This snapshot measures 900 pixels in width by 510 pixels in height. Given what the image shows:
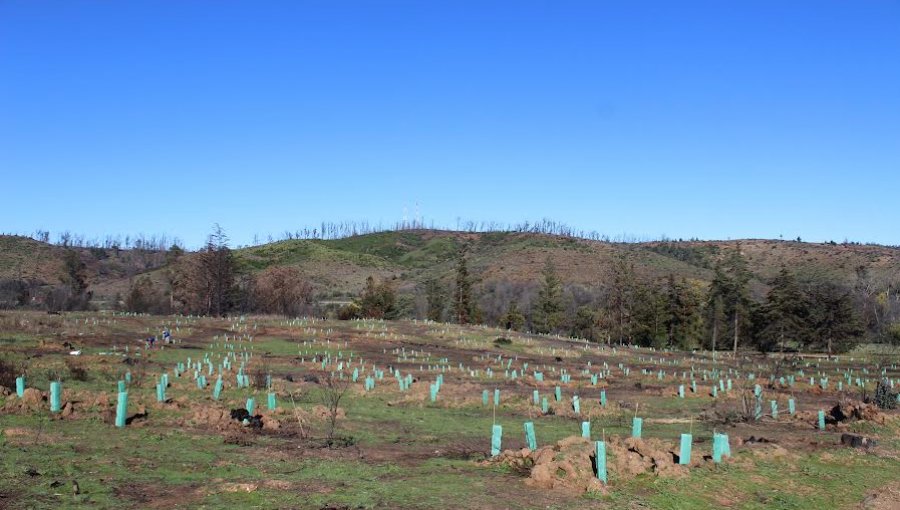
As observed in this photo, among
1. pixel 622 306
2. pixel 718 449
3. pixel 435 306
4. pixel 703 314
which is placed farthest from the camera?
pixel 435 306

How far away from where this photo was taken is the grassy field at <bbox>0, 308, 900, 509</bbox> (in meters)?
11.1

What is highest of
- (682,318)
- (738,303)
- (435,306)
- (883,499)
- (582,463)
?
(738,303)

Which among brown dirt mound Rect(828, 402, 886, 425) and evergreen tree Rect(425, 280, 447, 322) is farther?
evergreen tree Rect(425, 280, 447, 322)

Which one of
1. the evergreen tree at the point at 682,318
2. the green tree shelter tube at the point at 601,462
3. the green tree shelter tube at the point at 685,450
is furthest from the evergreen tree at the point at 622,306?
the green tree shelter tube at the point at 601,462

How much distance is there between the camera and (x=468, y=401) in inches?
1042

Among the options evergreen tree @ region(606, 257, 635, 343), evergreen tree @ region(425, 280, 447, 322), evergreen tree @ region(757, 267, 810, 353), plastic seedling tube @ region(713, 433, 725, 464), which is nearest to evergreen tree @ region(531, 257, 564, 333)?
evergreen tree @ region(606, 257, 635, 343)

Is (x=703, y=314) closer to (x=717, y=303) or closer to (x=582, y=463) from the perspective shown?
(x=717, y=303)

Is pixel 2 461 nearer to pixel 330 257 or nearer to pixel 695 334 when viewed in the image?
pixel 695 334

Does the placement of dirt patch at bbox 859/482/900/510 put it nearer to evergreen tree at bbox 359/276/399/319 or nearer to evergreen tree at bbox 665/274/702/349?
evergreen tree at bbox 665/274/702/349

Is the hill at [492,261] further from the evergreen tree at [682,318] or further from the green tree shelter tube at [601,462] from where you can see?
the green tree shelter tube at [601,462]

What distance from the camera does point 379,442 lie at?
17.1 meters

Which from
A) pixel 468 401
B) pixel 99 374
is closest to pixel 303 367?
pixel 99 374

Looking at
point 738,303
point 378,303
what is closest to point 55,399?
point 378,303

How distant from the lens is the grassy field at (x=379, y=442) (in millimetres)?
11109
